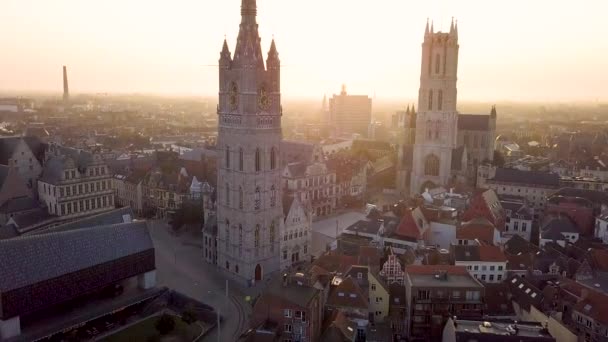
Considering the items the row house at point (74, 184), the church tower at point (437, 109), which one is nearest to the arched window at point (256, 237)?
the row house at point (74, 184)

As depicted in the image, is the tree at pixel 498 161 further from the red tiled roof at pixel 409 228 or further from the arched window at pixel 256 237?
the arched window at pixel 256 237

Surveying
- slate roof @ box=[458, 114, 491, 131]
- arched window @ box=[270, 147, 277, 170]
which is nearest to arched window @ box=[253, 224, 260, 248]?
arched window @ box=[270, 147, 277, 170]

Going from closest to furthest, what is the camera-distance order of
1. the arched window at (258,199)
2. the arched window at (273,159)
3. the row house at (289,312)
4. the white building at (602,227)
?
the row house at (289,312) → the arched window at (258,199) → the arched window at (273,159) → the white building at (602,227)

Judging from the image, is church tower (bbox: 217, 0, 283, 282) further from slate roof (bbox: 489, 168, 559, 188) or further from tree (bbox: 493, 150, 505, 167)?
tree (bbox: 493, 150, 505, 167)

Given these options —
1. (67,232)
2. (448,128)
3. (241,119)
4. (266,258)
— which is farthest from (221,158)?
(448,128)

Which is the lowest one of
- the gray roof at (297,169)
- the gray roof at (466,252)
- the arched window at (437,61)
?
the gray roof at (466,252)

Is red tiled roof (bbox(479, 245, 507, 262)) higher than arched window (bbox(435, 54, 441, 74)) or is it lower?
lower

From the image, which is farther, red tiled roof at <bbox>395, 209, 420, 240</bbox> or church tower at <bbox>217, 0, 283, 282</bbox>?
red tiled roof at <bbox>395, 209, 420, 240</bbox>
